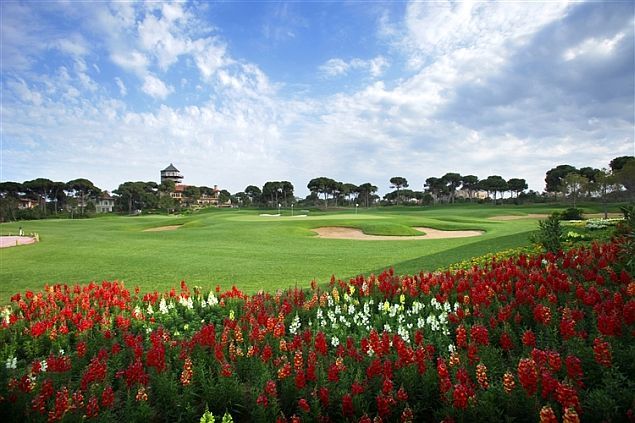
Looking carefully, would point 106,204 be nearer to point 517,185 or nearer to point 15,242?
point 15,242

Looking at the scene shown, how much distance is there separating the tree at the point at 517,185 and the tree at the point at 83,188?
129m

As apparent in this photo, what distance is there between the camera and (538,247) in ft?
48.6

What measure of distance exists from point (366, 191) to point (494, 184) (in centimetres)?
4265

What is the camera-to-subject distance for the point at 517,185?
120750 mm

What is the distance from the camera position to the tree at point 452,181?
5492 inches

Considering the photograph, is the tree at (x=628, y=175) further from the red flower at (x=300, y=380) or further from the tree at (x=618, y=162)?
the red flower at (x=300, y=380)

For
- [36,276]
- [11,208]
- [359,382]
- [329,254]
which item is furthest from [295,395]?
[11,208]

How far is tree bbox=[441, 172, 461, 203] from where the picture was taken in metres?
140

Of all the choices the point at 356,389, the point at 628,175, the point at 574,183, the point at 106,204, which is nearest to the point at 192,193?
the point at 106,204

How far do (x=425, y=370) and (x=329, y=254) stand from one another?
1703cm

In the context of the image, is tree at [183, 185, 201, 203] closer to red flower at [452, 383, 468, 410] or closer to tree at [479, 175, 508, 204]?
tree at [479, 175, 508, 204]

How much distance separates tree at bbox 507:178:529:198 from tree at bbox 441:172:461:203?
20330 mm

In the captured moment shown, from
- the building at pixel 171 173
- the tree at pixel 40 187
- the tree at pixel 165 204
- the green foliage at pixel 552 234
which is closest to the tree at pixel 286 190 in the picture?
the tree at pixel 165 204

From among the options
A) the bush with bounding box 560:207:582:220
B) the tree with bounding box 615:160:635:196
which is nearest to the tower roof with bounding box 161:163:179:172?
the tree with bounding box 615:160:635:196
